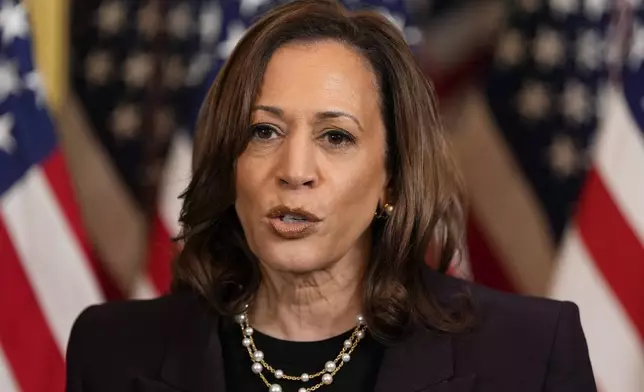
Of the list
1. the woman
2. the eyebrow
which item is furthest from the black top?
the eyebrow

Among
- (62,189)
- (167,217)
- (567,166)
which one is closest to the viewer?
(62,189)

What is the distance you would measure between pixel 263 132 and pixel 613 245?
0.87 metres

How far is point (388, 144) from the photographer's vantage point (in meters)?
1.30

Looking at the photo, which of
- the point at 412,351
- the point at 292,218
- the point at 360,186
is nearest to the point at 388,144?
the point at 360,186

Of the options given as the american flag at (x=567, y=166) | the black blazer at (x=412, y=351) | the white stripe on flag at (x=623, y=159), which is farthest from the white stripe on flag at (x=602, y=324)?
the black blazer at (x=412, y=351)

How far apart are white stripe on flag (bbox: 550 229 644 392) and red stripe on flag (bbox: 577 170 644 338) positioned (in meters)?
0.01

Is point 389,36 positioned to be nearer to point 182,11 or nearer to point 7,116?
point 7,116

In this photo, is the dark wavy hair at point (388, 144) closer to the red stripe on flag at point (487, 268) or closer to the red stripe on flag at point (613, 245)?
the red stripe on flag at point (613, 245)

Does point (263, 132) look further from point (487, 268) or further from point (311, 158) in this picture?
point (487, 268)

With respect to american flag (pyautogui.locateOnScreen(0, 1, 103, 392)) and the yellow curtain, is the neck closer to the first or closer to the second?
american flag (pyautogui.locateOnScreen(0, 1, 103, 392))

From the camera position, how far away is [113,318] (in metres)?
1.47

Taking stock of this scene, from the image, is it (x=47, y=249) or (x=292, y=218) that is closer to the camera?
(x=292, y=218)

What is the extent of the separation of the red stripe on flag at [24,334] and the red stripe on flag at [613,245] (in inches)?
43.2

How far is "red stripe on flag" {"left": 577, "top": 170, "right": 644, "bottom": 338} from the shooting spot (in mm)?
1759
